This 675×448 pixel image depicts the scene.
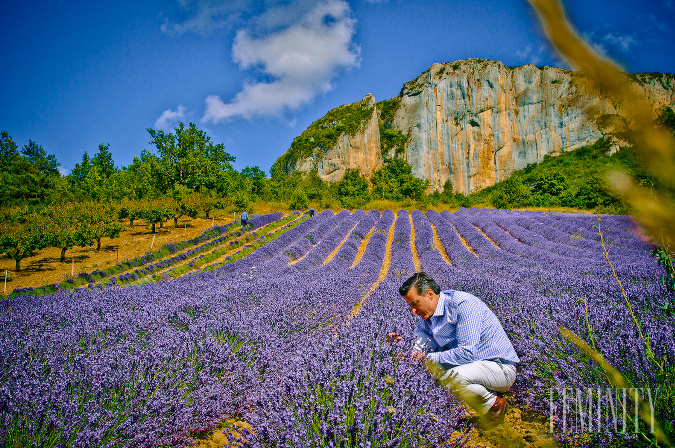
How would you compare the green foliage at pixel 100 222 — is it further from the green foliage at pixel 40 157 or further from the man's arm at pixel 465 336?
the green foliage at pixel 40 157

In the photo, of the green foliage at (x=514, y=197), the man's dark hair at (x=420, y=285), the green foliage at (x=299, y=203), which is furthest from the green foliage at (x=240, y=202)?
the green foliage at (x=514, y=197)

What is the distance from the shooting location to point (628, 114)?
31cm

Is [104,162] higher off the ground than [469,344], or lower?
higher

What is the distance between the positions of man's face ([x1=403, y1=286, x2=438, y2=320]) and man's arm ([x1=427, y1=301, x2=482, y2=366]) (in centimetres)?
20

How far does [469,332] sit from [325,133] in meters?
48.1

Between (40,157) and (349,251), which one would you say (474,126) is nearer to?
(349,251)

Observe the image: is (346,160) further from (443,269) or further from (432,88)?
(443,269)

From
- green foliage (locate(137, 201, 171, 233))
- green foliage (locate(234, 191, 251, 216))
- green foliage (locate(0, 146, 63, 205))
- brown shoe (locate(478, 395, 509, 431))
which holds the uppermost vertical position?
green foliage (locate(0, 146, 63, 205))

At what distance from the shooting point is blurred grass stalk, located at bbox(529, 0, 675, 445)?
0.31m

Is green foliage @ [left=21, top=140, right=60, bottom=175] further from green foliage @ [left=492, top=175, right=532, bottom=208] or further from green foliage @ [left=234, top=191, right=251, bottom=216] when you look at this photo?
green foliage @ [left=492, top=175, right=532, bottom=208]

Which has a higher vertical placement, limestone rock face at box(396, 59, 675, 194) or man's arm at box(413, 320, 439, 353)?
limestone rock face at box(396, 59, 675, 194)

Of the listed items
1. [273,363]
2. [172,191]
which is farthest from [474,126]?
[273,363]

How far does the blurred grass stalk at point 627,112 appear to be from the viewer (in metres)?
0.31
